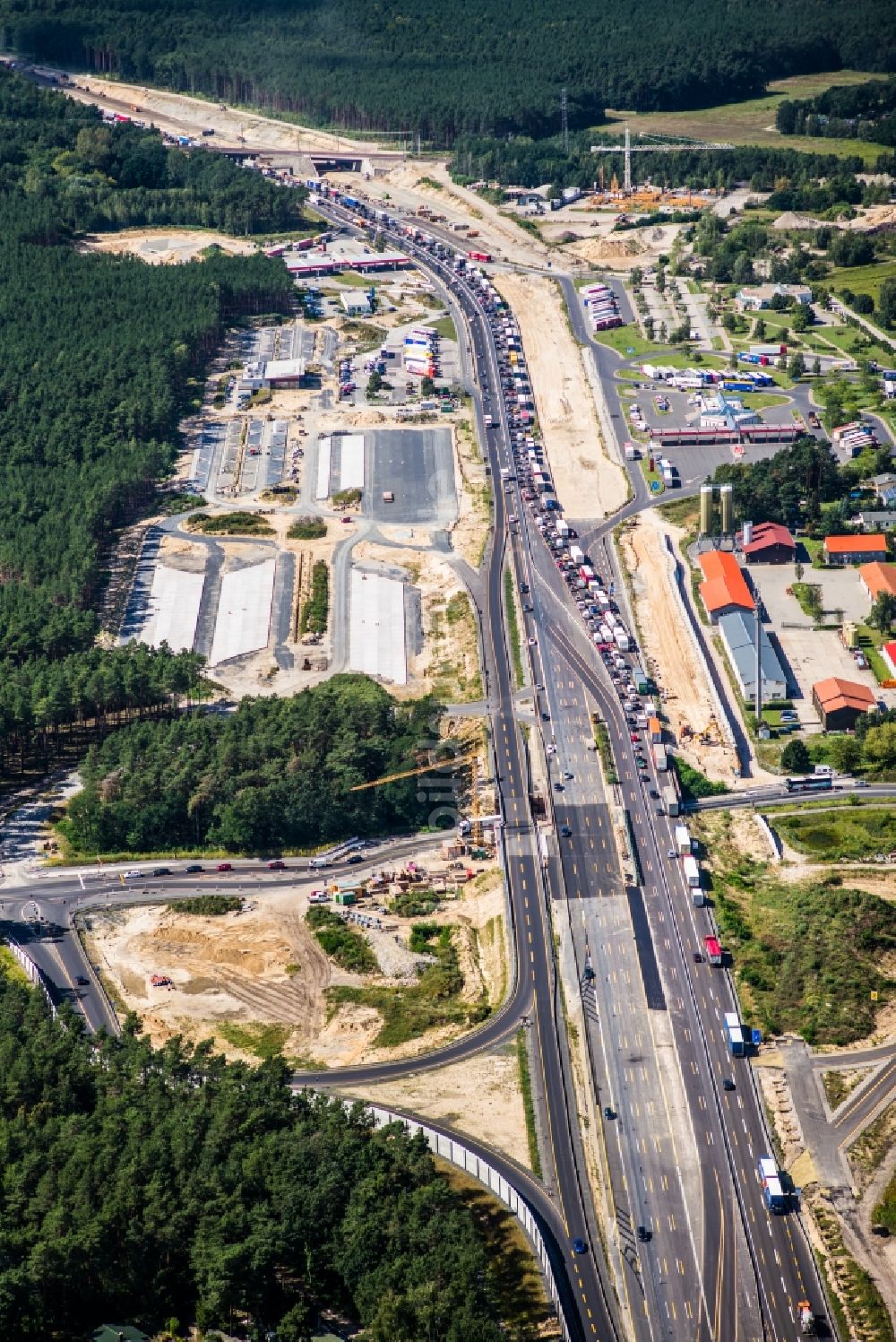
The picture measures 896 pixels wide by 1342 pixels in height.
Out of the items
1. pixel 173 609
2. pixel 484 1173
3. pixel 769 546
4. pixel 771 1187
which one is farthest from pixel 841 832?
pixel 173 609

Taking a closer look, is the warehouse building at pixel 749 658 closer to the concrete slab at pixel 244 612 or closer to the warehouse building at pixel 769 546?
the warehouse building at pixel 769 546

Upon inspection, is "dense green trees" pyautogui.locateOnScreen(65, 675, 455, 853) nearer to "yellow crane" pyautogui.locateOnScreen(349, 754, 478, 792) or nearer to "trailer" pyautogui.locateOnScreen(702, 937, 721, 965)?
"yellow crane" pyautogui.locateOnScreen(349, 754, 478, 792)

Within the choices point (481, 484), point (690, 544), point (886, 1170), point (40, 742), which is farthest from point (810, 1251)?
point (481, 484)

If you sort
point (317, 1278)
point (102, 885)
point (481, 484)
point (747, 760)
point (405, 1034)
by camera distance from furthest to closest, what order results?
point (481, 484) < point (747, 760) < point (102, 885) < point (405, 1034) < point (317, 1278)

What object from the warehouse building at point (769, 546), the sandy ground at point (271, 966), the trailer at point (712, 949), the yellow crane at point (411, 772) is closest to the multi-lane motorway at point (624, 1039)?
the trailer at point (712, 949)

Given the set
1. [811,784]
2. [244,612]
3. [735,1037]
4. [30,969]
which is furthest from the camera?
[244,612]

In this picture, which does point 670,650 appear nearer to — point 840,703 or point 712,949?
point 840,703

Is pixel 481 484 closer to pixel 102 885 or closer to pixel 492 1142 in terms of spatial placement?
pixel 102 885
